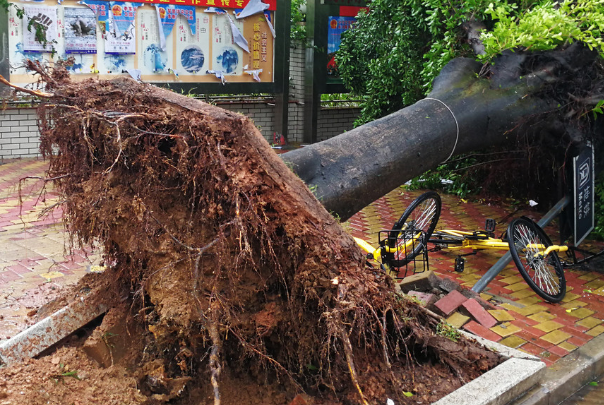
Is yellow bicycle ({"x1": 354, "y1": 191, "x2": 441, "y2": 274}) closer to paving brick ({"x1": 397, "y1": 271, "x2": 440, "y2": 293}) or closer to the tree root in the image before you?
paving brick ({"x1": 397, "y1": 271, "x2": 440, "y2": 293})

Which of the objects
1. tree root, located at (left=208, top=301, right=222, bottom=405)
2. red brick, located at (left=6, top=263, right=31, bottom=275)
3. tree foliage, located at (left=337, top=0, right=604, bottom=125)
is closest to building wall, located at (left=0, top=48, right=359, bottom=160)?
tree foliage, located at (left=337, top=0, right=604, bottom=125)

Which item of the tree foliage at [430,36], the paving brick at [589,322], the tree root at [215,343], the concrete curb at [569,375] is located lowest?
the concrete curb at [569,375]

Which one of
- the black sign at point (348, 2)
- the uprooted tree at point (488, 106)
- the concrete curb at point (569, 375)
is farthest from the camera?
the black sign at point (348, 2)

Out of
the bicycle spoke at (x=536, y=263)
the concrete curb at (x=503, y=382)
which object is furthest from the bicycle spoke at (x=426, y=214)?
the concrete curb at (x=503, y=382)

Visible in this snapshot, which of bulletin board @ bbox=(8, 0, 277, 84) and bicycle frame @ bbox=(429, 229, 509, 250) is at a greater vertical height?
bulletin board @ bbox=(8, 0, 277, 84)

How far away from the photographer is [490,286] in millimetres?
5930

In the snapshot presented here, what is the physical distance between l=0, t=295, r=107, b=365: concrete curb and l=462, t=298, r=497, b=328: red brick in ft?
9.29

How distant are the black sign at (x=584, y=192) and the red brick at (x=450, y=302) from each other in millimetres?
1992

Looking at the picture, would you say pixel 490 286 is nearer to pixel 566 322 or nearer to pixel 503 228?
pixel 566 322

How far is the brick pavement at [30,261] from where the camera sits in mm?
4629

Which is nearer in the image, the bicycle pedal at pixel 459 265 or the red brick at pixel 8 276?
the red brick at pixel 8 276

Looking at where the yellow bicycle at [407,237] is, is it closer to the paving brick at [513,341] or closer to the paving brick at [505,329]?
the paving brick at [505,329]

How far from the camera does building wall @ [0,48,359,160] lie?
33.4ft

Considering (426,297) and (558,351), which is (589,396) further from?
(426,297)
